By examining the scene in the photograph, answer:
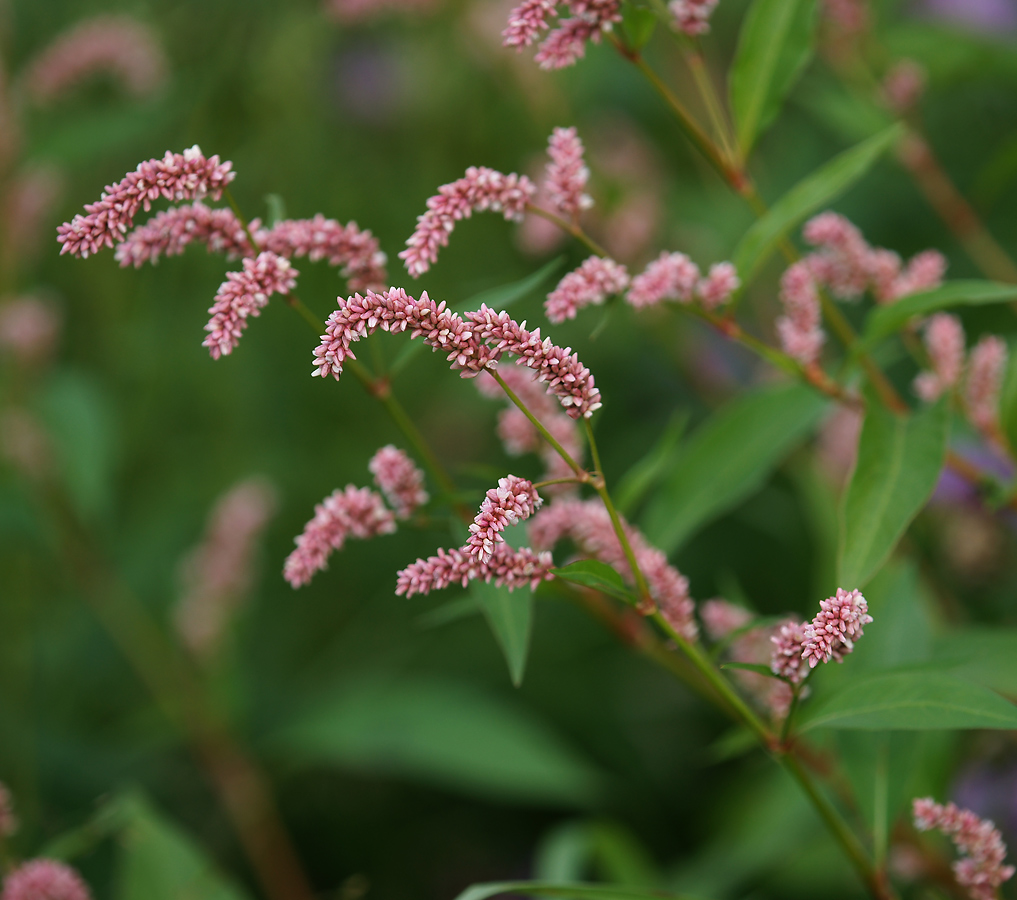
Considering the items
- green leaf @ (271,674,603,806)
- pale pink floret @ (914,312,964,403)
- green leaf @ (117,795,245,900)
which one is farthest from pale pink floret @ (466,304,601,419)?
green leaf @ (271,674,603,806)

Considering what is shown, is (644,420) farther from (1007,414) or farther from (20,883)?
(20,883)

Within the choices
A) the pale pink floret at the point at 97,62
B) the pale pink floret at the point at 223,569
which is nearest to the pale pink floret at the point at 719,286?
the pale pink floret at the point at 223,569

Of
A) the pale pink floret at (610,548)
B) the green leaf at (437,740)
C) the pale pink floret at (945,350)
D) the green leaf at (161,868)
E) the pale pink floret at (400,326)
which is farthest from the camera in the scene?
the green leaf at (437,740)

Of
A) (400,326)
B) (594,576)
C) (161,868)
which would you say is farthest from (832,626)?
(161,868)

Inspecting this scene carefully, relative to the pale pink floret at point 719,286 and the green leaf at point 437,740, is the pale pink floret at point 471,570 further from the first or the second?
the green leaf at point 437,740

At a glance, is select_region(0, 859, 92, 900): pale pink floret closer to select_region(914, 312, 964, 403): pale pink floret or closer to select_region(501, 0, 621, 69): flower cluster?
select_region(501, 0, 621, 69): flower cluster

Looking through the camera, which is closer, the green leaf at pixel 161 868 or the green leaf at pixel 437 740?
the green leaf at pixel 161 868

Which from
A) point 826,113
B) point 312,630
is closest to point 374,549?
point 312,630
